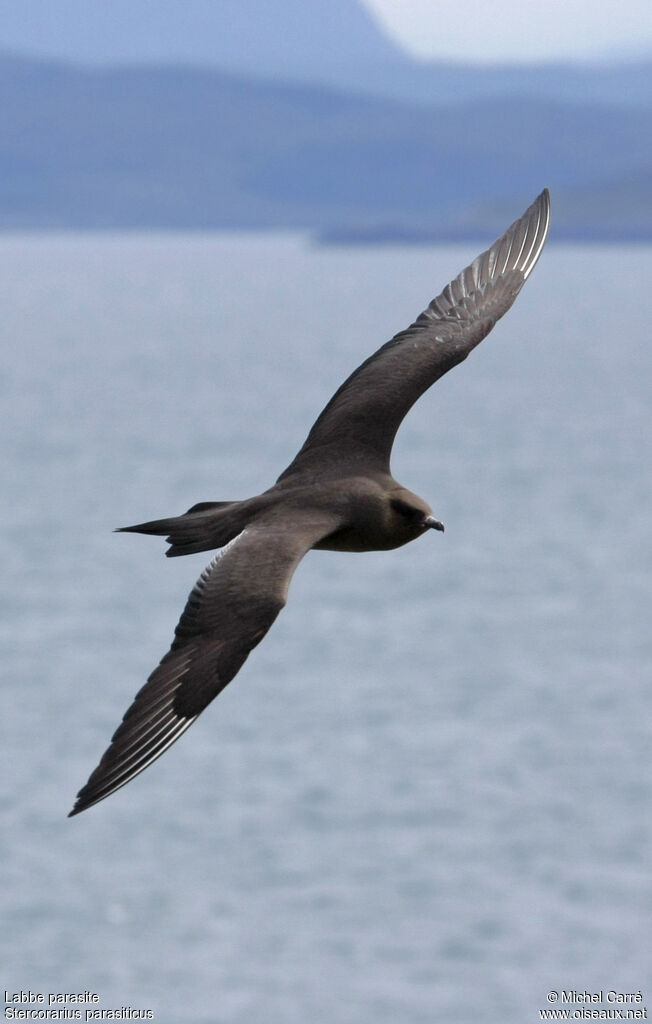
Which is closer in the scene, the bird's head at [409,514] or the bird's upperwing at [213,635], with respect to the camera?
the bird's upperwing at [213,635]

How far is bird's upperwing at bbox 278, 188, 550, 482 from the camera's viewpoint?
1167 cm

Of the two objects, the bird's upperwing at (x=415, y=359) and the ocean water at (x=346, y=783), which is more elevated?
the ocean water at (x=346, y=783)

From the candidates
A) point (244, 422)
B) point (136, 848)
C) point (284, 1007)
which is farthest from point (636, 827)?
point (244, 422)

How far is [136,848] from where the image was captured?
299 ft

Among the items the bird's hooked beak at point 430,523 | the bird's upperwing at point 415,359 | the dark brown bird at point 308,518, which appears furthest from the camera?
the bird's upperwing at point 415,359

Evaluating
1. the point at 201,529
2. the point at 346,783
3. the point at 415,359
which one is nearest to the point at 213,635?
the point at 201,529

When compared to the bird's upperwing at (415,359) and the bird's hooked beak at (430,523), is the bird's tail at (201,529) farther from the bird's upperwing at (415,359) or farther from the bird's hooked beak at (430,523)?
the bird's hooked beak at (430,523)

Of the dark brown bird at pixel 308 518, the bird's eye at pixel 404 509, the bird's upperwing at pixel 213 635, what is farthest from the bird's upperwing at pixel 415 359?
the bird's upperwing at pixel 213 635

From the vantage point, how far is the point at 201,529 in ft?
34.4

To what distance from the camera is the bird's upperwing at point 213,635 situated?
916cm

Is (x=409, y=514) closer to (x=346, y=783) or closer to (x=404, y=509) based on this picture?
(x=404, y=509)

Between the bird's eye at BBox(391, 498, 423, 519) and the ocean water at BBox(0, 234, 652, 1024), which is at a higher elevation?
the ocean water at BBox(0, 234, 652, 1024)

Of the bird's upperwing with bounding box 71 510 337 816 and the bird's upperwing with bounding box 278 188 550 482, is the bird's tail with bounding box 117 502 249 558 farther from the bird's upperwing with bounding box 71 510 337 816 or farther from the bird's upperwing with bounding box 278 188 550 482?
the bird's upperwing with bounding box 278 188 550 482

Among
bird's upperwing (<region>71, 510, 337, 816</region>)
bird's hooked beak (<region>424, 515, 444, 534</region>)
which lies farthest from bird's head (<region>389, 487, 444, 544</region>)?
bird's upperwing (<region>71, 510, 337, 816</region>)
